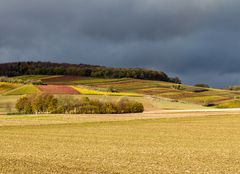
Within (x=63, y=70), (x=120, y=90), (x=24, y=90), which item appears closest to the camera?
(x=24, y=90)

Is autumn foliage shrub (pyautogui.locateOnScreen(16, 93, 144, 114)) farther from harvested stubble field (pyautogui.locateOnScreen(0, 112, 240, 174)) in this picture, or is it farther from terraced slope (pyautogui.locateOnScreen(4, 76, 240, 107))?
harvested stubble field (pyautogui.locateOnScreen(0, 112, 240, 174))

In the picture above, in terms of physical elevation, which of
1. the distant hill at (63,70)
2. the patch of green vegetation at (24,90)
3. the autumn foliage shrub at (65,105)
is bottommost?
the autumn foliage shrub at (65,105)

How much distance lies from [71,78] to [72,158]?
137m

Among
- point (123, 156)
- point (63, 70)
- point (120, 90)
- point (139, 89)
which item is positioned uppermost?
point (63, 70)

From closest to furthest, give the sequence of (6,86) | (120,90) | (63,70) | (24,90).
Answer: (24,90) < (6,86) < (120,90) < (63,70)

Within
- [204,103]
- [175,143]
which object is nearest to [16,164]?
[175,143]

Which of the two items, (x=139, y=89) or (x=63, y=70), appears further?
(x=63, y=70)

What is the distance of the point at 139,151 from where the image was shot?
2875 centimetres

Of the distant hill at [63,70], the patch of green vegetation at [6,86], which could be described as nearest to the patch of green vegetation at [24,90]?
the patch of green vegetation at [6,86]

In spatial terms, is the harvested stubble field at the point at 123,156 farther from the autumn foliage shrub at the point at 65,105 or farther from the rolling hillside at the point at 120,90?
the rolling hillside at the point at 120,90

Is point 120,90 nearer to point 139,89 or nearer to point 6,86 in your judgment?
point 139,89

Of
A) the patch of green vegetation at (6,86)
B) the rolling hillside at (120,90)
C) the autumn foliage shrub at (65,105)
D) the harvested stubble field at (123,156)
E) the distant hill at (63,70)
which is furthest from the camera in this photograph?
the distant hill at (63,70)

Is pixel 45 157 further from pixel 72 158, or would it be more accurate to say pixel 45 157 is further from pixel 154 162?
Result: pixel 154 162

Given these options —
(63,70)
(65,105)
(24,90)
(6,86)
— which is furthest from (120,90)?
(65,105)
